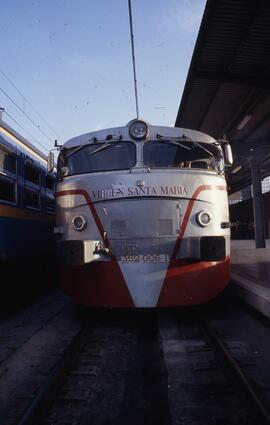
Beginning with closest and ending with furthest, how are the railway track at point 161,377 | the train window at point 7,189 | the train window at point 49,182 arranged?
1. the railway track at point 161,377
2. the train window at point 7,189
3. the train window at point 49,182

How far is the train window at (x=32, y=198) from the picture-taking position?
326 inches

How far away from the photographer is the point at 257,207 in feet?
60.0

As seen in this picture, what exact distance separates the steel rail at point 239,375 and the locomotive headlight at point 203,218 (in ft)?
5.11

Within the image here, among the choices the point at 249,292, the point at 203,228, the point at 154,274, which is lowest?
the point at 249,292

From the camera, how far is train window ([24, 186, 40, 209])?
8.29 metres

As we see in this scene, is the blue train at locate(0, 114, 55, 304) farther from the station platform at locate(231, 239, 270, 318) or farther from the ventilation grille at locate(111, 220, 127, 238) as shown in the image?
the station platform at locate(231, 239, 270, 318)

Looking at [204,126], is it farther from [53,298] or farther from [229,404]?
[229,404]

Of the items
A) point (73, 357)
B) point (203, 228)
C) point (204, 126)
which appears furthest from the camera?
point (204, 126)

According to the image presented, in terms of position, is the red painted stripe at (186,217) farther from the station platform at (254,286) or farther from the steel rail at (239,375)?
the station platform at (254,286)

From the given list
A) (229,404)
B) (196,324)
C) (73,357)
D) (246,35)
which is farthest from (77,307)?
(246,35)

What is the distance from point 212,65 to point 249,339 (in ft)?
24.1

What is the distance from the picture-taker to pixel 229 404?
11.7 ft

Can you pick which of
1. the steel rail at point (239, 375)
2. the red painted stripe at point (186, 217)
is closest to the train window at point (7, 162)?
the red painted stripe at point (186, 217)

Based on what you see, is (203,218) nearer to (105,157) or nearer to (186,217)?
(186,217)
